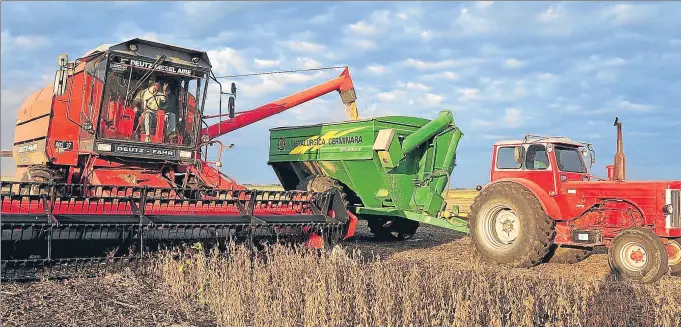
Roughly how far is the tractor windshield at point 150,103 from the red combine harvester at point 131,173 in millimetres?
14

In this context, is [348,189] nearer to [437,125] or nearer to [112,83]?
[437,125]

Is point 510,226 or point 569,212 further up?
point 569,212

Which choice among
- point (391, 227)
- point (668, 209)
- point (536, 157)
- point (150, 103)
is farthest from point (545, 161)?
point (150, 103)

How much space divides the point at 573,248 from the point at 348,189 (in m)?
4.14

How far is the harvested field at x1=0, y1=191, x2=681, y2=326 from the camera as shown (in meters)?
4.23

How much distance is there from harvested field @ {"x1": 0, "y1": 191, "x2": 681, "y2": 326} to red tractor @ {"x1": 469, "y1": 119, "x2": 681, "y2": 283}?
754 mm

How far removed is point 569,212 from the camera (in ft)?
26.9

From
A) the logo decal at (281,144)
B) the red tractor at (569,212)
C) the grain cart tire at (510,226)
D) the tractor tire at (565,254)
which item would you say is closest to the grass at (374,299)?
the red tractor at (569,212)

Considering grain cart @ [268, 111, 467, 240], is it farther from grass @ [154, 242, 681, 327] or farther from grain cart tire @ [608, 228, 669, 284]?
grass @ [154, 242, 681, 327]

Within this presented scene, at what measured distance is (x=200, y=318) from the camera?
14.7ft

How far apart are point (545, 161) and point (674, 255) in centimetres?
203

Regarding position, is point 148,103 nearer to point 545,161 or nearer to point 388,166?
point 388,166

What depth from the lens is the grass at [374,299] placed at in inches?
165

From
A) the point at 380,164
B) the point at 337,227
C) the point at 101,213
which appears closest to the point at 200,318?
the point at 101,213
